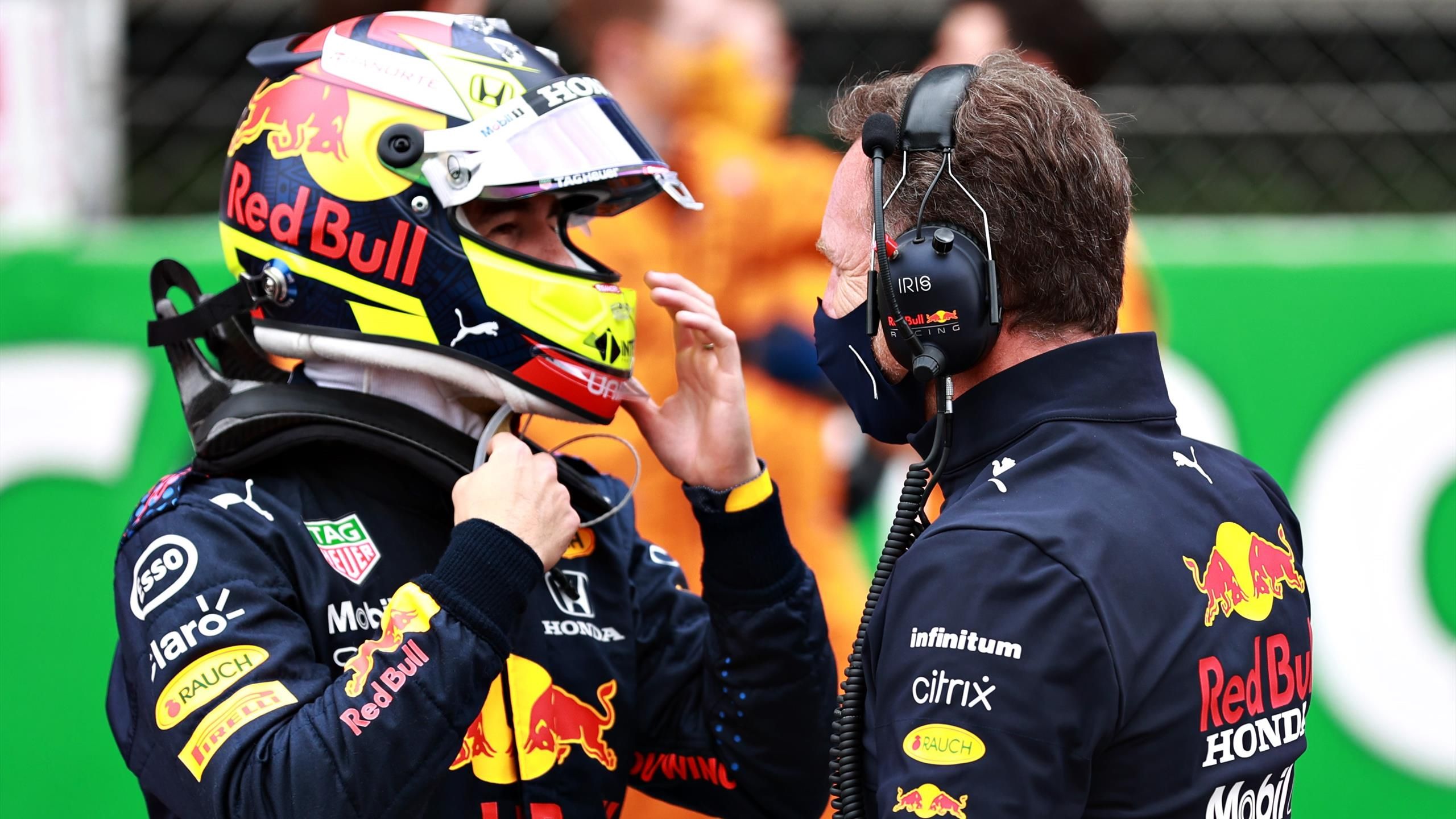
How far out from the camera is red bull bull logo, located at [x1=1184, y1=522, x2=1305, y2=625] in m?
1.54

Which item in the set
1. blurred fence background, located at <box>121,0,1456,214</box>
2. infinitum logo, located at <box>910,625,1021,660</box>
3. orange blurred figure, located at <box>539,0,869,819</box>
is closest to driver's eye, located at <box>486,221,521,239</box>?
infinitum logo, located at <box>910,625,1021,660</box>

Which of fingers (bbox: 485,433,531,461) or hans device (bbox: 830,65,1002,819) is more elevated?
hans device (bbox: 830,65,1002,819)

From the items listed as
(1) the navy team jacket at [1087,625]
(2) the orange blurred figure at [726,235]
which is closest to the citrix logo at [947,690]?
(1) the navy team jacket at [1087,625]

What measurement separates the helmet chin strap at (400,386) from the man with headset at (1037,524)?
606mm

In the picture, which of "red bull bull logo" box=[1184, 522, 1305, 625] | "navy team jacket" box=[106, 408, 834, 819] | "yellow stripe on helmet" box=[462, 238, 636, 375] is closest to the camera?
"red bull bull logo" box=[1184, 522, 1305, 625]

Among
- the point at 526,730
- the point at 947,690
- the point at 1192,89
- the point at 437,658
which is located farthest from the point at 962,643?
the point at 1192,89

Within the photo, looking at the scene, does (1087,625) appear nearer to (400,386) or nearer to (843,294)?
(843,294)

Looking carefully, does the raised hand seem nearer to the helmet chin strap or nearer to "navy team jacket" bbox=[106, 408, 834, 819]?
"navy team jacket" bbox=[106, 408, 834, 819]

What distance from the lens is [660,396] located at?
3492 millimetres

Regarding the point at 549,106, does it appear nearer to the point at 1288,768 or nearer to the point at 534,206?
the point at 534,206

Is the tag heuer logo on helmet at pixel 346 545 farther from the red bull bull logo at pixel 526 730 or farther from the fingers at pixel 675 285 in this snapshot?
the fingers at pixel 675 285

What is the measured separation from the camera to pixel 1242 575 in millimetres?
1597

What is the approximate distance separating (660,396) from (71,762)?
194 cm

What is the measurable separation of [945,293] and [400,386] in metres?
0.86
